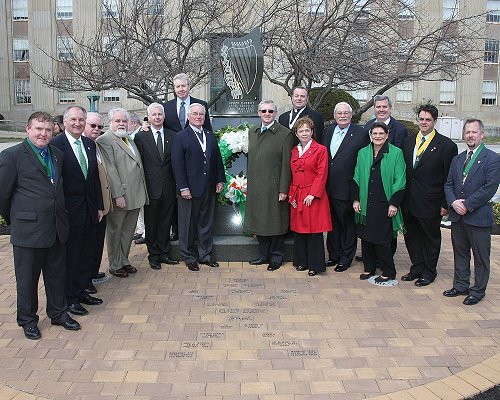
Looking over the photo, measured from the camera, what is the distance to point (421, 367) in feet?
12.4

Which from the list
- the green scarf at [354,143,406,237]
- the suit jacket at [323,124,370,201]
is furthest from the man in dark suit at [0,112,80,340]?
the green scarf at [354,143,406,237]

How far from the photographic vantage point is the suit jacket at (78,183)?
452cm

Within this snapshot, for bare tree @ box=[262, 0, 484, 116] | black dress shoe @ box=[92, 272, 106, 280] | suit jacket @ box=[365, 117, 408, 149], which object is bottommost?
black dress shoe @ box=[92, 272, 106, 280]

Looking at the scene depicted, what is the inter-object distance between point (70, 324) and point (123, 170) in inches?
70.9

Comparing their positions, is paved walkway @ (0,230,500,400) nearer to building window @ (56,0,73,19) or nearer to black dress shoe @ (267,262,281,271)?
Result: black dress shoe @ (267,262,281,271)

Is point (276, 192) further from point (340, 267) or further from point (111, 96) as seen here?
point (111, 96)

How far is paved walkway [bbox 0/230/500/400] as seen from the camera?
3488 millimetres

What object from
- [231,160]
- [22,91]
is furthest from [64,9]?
[231,160]

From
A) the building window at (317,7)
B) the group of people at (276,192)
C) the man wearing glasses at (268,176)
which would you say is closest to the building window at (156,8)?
the building window at (317,7)

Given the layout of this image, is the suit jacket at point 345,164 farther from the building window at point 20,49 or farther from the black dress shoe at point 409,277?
the building window at point 20,49

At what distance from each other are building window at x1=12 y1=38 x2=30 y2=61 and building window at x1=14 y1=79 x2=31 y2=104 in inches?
57.6

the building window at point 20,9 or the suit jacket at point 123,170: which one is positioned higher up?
the building window at point 20,9

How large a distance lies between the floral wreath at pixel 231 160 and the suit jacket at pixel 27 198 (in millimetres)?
2797

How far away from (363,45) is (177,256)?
19.2ft
